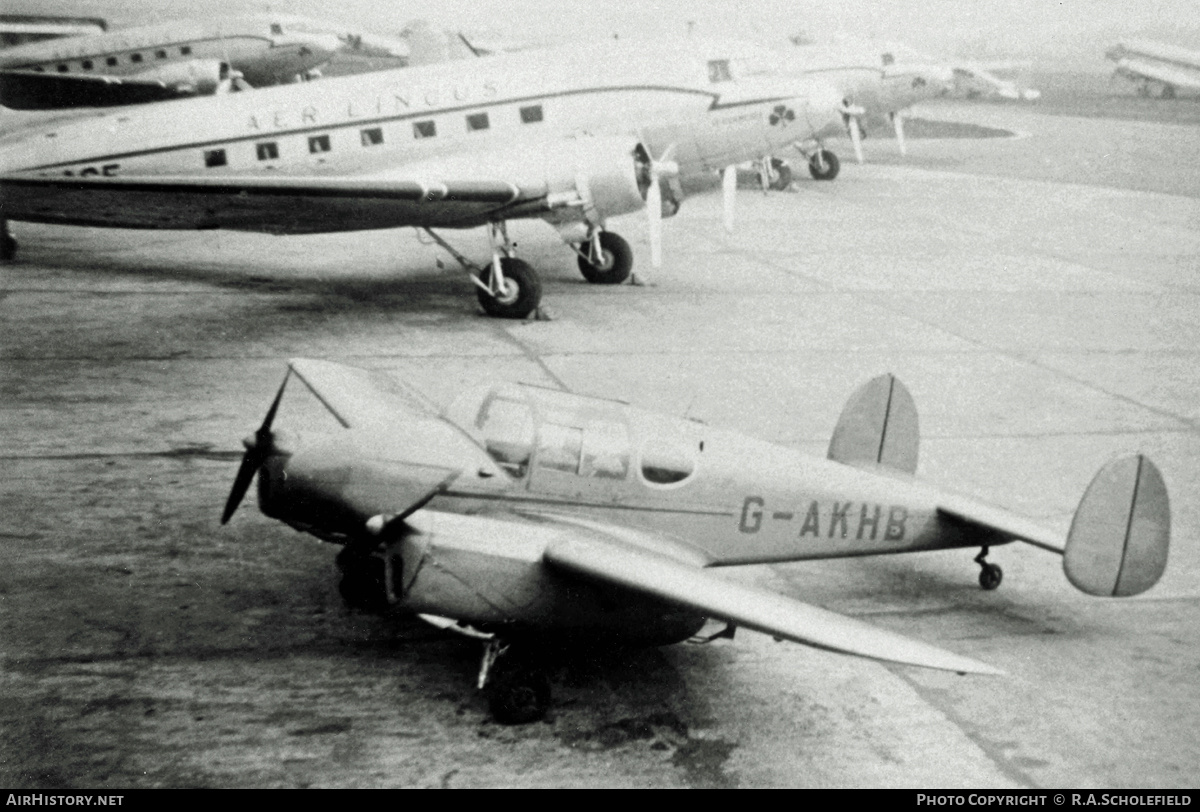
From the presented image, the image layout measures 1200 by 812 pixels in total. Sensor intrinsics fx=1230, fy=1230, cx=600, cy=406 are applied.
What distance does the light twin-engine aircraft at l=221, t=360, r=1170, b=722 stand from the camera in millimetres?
6305

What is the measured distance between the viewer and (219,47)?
36.2 meters

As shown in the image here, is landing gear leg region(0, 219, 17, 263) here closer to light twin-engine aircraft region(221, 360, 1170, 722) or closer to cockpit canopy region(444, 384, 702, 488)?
light twin-engine aircraft region(221, 360, 1170, 722)

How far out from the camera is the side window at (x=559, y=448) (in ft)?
24.3

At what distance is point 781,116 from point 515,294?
17.0 ft

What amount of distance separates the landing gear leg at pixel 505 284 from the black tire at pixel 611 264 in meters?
2.34

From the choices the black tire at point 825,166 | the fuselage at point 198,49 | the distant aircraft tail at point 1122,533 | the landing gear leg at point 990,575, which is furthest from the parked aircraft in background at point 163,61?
the distant aircraft tail at point 1122,533

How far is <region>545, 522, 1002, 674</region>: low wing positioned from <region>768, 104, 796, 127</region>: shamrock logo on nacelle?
12503mm

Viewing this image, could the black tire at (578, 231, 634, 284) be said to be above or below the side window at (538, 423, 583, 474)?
below

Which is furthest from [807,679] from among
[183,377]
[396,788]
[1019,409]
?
[183,377]

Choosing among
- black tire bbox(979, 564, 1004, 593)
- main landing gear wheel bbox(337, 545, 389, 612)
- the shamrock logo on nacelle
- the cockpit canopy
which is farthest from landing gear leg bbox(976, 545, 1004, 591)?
the shamrock logo on nacelle

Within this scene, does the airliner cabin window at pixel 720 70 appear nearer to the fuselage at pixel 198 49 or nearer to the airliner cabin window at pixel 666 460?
the airliner cabin window at pixel 666 460

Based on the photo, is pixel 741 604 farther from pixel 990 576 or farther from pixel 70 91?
pixel 70 91

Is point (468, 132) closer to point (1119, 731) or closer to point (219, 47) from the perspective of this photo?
point (1119, 731)
